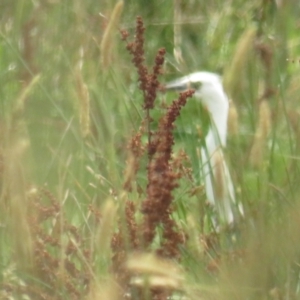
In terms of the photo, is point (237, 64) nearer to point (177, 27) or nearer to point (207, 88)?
point (207, 88)

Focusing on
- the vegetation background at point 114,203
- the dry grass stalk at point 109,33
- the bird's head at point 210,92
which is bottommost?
the vegetation background at point 114,203

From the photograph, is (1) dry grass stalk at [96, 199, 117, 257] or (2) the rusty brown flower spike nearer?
(1) dry grass stalk at [96, 199, 117, 257]

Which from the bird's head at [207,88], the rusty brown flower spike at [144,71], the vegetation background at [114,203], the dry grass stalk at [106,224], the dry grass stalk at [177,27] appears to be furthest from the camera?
the dry grass stalk at [177,27]

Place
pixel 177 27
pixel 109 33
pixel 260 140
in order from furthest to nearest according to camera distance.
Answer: pixel 177 27 → pixel 109 33 → pixel 260 140

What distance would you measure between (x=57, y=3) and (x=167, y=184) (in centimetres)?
128

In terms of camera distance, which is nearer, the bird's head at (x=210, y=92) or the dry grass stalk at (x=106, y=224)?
the dry grass stalk at (x=106, y=224)

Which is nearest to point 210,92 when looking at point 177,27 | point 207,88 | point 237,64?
point 207,88

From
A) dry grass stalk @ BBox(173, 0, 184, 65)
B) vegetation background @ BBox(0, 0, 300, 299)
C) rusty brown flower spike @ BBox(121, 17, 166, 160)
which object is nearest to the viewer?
vegetation background @ BBox(0, 0, 300, 299)

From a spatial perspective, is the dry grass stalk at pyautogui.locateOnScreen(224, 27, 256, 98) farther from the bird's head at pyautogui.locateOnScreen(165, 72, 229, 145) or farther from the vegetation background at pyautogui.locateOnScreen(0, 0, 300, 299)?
the bird's head at pyautogui.locateOnScreen(165, 72, 229, 145)

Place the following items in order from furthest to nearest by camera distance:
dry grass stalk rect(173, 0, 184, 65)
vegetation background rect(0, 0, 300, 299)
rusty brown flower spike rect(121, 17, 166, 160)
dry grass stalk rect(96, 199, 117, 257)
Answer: dry grass stalk rect(173, 0, 184, 65), rusty brown flower spike rect(121, 17, 166, 160), vegetation background rect(0, 0, 300, 299), dry grass stalk rect(96, 199, 117, 257)

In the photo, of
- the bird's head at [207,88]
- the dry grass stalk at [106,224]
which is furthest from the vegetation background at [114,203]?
the bird's head at [207,88]

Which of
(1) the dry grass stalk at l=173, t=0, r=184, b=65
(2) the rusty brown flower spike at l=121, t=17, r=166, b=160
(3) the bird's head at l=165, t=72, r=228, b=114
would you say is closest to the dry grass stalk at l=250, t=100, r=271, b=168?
(2) the rusty brown flower spike at l=121, t=17, r=166, b=160

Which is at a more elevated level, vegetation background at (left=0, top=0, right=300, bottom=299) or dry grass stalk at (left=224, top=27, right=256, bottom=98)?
dry grass stalk at (left=224, top=27, right=256, bottom=98)

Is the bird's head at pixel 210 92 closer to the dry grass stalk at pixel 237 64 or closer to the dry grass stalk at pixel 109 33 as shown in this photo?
the dry grass stalk at pixel 109 33
